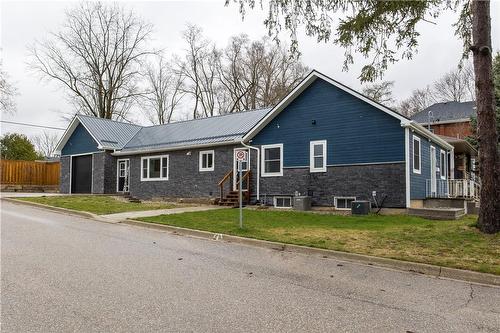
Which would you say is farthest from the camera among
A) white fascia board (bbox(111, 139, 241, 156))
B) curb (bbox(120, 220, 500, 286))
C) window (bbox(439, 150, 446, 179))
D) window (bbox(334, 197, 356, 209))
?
window (bbox(439, 150, 446, 179))

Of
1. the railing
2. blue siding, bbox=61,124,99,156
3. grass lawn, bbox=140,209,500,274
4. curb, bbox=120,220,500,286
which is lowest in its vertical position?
curb, bbox=120,220,500,286

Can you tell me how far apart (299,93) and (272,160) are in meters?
3.31

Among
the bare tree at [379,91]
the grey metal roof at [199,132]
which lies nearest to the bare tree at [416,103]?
the bare tree at [379,91]

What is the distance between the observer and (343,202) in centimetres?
1633

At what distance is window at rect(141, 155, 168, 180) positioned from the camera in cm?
2308

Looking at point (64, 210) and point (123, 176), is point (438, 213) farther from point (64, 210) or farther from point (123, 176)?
point (123, 176)

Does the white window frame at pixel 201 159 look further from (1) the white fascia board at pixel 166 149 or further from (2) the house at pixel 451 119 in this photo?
(2) the house at pixel 451 119

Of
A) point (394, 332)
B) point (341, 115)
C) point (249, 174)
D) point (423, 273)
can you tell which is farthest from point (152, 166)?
point (394, 332)

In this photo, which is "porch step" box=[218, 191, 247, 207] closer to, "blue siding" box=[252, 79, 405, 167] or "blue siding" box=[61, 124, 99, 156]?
"blue siding" box=[252, 79, 405, 167]

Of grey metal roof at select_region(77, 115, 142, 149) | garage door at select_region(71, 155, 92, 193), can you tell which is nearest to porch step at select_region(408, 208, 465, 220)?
grey metal roof at select_region(77, 115, 142, 149)

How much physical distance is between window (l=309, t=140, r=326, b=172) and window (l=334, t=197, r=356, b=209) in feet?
4.51

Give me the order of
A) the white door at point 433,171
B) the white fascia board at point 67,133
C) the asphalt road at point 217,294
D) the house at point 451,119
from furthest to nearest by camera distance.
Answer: the house at point 451,119 → the white fascia board at point 67,133 → the white door at point 433,171 → the asphalt road at point 217,294

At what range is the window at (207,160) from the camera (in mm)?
20688

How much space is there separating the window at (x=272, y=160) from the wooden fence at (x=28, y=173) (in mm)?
23391
